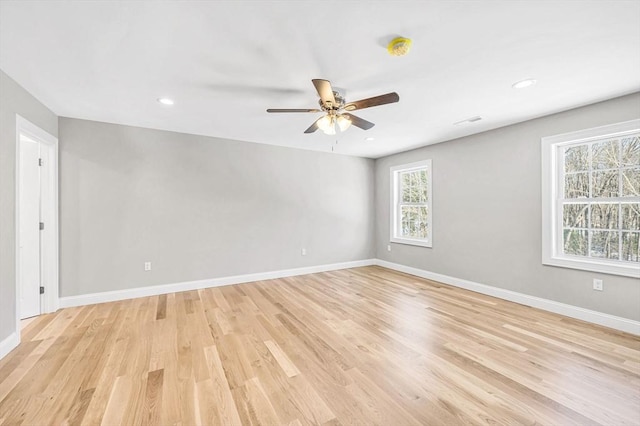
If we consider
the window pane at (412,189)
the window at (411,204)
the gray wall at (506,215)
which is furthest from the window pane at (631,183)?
the window pane at (412,189)

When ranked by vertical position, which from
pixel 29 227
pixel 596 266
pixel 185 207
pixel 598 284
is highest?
pixel 185 207

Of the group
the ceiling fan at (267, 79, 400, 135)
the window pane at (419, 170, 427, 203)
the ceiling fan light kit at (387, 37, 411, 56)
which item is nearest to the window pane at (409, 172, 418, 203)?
the window pane at (419, 170, 427, 203)

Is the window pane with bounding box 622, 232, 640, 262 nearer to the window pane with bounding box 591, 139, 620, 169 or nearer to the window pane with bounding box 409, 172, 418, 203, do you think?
the window pane with bounding box 591, 139, 620, 169

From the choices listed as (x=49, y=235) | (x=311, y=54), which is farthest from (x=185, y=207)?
(x=311, y=54)

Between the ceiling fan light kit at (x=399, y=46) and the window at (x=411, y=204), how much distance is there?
3.29 m

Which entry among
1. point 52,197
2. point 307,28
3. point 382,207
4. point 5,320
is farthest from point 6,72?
point 382,207

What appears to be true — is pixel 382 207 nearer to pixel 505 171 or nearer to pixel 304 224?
pixel 304 224

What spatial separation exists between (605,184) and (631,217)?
42cm

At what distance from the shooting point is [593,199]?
304 cm

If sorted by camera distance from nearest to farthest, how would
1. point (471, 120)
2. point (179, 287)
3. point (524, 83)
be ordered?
1. point (524, 83)
2. point (471, 120)
3. point (179, 287)

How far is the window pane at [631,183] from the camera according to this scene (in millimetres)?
2764

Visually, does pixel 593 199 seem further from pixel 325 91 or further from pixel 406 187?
pixel 325 91

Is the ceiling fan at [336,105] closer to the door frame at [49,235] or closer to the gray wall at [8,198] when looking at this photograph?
the gray wall at [8,198]

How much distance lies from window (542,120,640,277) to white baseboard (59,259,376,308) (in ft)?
11.9
